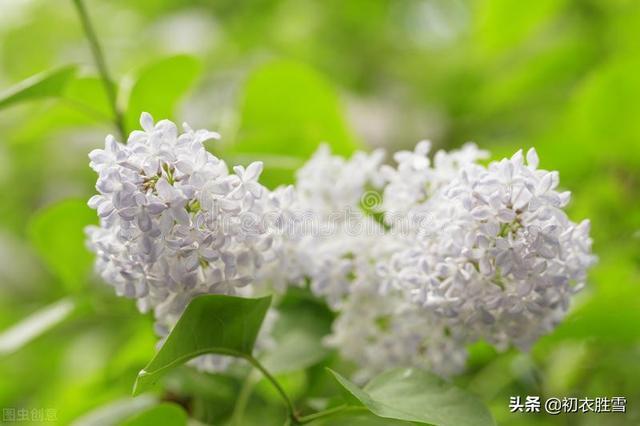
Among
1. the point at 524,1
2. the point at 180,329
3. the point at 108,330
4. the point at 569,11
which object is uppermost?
the point at 569,11

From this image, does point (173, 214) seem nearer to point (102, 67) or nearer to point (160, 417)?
point (160, 417)

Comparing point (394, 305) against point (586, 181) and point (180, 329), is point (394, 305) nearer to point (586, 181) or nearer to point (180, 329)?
point (180, 329)

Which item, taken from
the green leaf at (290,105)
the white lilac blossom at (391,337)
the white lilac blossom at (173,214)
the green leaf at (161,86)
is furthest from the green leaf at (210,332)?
the green leaf at (290,105)

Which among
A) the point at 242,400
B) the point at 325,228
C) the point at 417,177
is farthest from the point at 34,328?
the point at 417,177

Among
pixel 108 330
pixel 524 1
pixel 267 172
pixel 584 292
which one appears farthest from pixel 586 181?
pixel 108 330

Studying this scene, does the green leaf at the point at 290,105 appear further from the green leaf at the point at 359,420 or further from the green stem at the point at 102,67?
the green leaf at the point at 359,420

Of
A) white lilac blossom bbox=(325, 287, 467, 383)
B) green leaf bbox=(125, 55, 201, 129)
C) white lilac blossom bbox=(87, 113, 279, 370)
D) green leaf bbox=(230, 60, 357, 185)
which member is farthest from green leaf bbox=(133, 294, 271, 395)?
green leaf bbox=(230, 60, 357, 185)
